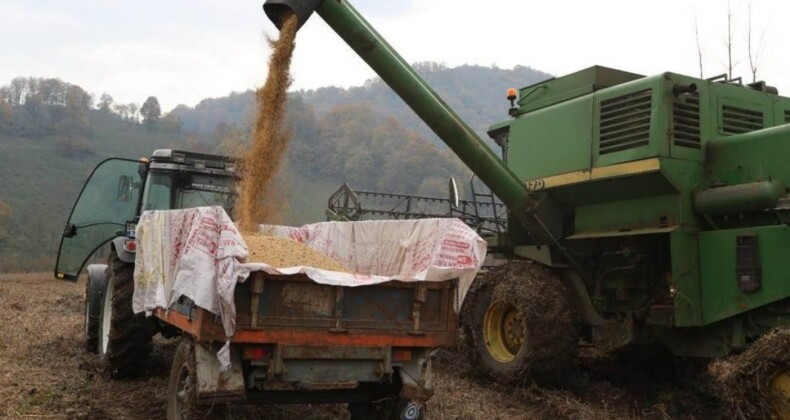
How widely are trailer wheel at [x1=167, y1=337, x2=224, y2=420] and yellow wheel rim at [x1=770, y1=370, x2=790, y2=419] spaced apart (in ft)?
11.2

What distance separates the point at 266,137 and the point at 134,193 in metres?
2.26

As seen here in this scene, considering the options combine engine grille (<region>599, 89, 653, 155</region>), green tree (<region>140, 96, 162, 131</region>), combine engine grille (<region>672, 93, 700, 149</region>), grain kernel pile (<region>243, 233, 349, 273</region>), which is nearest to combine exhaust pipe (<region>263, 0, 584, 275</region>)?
combine engine grille (<region>599, 89, 653, 155</region>)

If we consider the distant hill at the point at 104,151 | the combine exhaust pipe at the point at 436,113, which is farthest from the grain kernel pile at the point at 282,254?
the distant hill at the point at 104,151

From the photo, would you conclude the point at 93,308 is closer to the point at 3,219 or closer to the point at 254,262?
the point at 254,262

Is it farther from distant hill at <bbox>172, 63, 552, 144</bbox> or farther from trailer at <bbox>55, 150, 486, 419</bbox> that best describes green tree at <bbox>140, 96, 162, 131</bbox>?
trailer at <bbox>55, 150, 486, 419</bbox>

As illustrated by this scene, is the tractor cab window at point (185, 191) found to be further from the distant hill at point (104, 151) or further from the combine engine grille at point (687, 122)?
the distant hill at point (104, 151)

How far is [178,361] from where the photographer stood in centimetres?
405

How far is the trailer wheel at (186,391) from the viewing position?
373 cm

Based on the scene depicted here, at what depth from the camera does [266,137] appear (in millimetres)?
5590

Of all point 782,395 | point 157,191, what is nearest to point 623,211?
point 782,395

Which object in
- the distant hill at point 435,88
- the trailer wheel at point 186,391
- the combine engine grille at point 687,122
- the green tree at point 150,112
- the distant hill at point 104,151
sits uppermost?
the distant hill at point 435,88

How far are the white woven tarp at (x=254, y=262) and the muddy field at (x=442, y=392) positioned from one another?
0.91m

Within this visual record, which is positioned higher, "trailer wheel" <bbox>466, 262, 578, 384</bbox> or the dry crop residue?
the dry crop residue

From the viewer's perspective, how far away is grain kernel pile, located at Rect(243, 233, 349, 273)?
4359 millimetres
